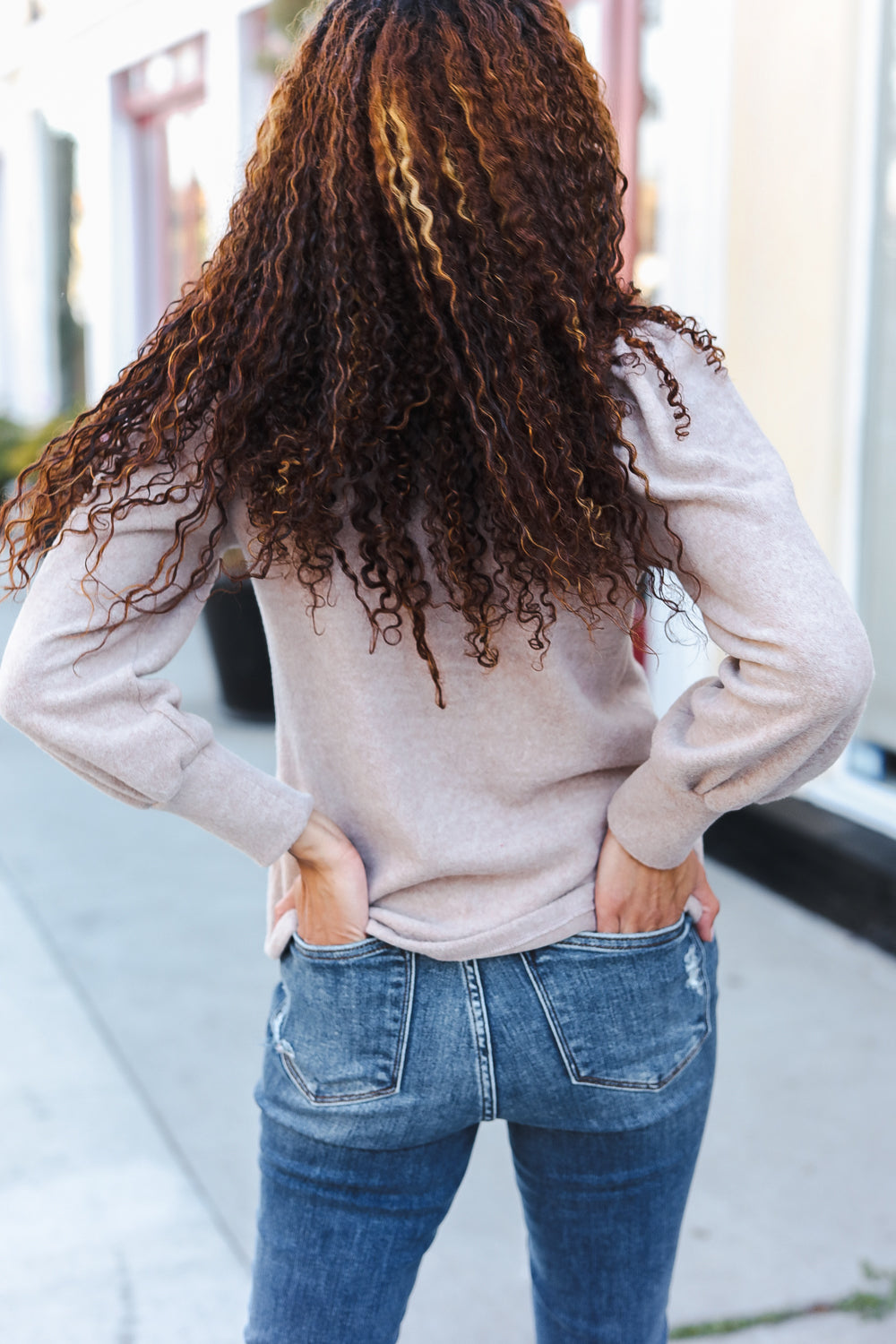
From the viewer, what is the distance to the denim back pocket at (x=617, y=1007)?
125 cm

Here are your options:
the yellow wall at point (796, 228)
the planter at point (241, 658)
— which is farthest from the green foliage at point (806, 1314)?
the planter at point (241, 658)

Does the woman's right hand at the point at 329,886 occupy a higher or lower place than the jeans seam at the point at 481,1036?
higher

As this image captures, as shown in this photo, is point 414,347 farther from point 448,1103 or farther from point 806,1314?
point 806,1314

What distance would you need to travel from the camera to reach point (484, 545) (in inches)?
46.7

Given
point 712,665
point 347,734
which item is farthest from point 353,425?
point 712,665

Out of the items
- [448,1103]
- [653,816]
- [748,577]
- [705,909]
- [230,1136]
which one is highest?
[748,577]

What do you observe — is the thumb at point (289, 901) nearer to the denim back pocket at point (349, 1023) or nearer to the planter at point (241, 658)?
the denim back pocket at point (349, 1023)

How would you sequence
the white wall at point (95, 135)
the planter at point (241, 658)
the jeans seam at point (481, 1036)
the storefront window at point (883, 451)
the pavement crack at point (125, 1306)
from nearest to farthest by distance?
the jeans seam at point (481, 1036)
the pavement crack at point (125, 1306)
the storefront window at point (883, 451)
the planter at point (241, 658)
the white wall at point (95, 135)

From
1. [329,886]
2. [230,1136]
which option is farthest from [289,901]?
[230,1136]

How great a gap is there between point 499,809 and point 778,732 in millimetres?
268

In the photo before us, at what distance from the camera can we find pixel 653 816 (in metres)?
1.27

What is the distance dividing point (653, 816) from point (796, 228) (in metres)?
3.03

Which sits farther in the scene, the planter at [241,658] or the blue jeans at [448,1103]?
the planter at [241,658]

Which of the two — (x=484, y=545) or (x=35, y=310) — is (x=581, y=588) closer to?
(x=484, y=545)
